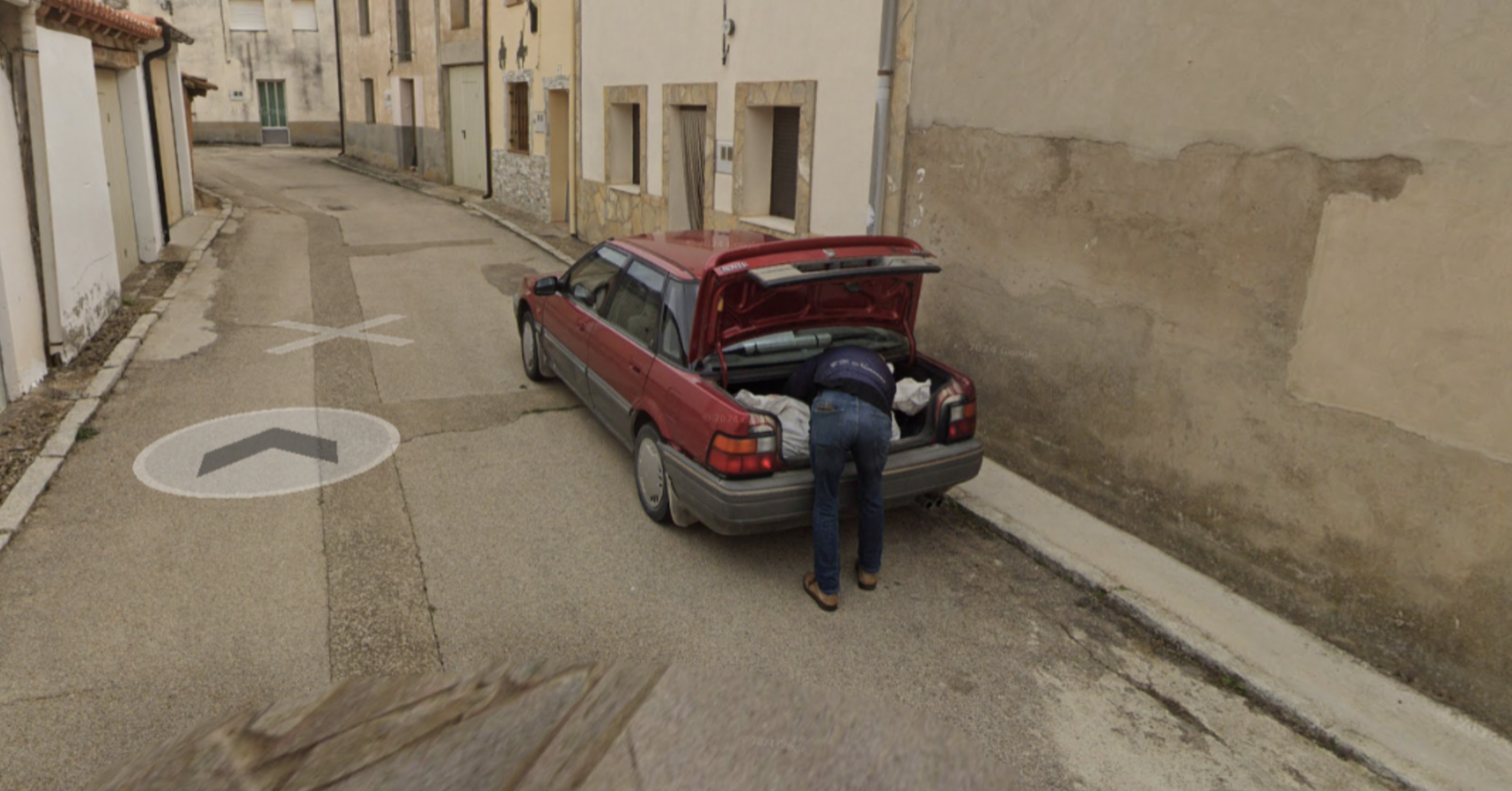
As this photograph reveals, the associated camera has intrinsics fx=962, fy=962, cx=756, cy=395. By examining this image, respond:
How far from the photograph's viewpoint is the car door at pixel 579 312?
708 centimetres

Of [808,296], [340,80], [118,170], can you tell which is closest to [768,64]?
[808,296]

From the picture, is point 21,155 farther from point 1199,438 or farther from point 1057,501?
point 1199,438

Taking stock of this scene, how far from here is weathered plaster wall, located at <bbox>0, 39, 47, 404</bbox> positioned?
24.7 feet

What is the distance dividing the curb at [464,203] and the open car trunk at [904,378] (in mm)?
9124

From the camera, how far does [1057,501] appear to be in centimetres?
654

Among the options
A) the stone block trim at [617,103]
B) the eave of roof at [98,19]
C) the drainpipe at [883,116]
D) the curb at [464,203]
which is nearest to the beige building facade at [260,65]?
the curb at [464,203]

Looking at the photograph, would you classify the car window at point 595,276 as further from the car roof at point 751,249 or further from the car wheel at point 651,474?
the car wheel at point 651,474

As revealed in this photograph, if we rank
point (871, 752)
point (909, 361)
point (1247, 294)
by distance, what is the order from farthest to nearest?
point (909, 361)
point (1247, 294)
point (871, 752)

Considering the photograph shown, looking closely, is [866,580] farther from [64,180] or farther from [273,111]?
[273,111]

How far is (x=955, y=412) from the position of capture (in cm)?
576

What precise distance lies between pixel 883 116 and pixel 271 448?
5.45 metres

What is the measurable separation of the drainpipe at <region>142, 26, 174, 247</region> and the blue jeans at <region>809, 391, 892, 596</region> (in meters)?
13.2

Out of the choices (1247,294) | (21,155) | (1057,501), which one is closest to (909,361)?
(1057,501)

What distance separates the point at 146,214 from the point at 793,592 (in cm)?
1286
